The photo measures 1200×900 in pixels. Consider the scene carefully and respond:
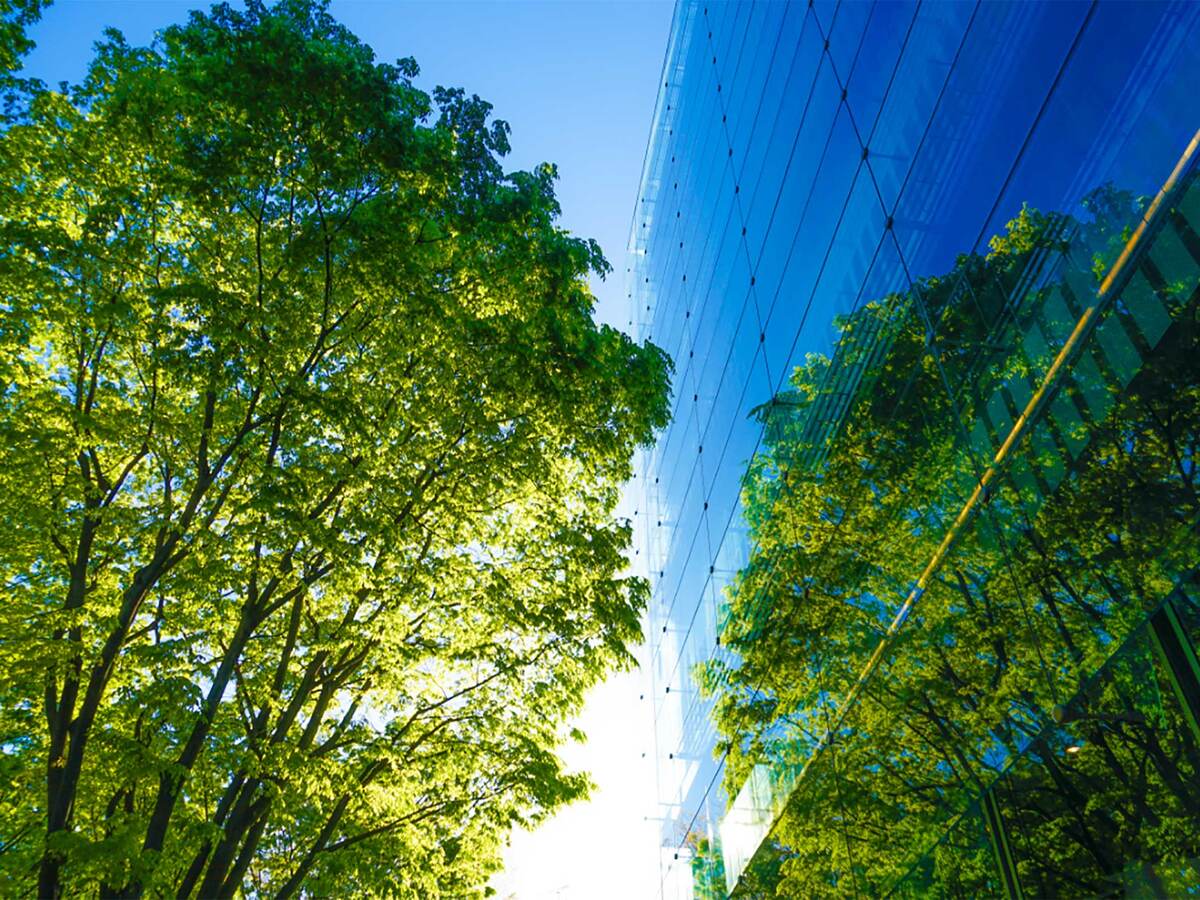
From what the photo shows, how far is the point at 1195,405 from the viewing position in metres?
5.21

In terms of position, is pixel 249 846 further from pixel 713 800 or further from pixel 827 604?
pixel 713 800

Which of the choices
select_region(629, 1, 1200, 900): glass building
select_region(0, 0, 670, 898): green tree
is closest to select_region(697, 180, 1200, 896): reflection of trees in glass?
select_region(629, 1, 1200, 900): glass building

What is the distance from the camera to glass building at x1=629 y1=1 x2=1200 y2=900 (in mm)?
5520

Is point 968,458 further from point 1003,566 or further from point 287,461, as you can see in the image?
point 287,461

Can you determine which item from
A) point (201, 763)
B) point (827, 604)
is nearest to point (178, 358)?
point (201, 763)

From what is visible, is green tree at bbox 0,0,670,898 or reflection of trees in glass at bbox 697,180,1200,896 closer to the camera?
reflection of trees in glass at bbox 697,180,1200,896

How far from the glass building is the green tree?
9.75 feet

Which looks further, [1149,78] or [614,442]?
[614,442]

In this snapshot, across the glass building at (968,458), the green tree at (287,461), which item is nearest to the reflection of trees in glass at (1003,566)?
the glass building at (968,458)

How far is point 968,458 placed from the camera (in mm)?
7379

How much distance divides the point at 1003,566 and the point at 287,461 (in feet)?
27.7

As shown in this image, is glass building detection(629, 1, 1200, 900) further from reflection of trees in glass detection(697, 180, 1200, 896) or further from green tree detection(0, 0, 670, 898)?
green tree detection(0, 0, 670, 898)

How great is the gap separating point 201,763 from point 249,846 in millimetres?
1240

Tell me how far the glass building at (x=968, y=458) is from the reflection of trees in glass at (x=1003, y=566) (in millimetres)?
27
